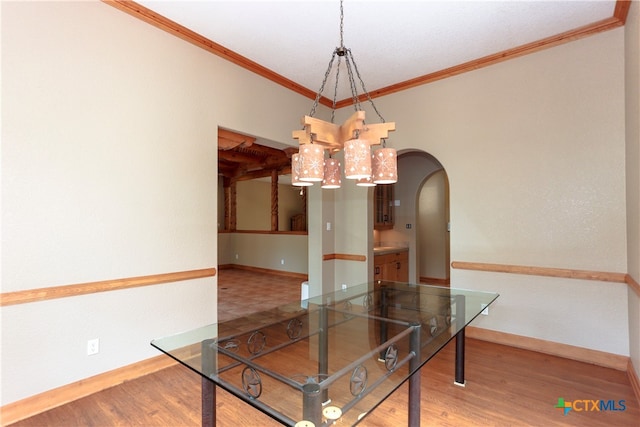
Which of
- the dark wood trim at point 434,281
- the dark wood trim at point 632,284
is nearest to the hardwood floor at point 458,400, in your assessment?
the dark wood trim at point 632,284

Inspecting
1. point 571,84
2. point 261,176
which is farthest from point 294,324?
point 261,176

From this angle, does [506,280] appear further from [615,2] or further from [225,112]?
[225,112]

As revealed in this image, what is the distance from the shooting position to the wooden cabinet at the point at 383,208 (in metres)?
5.74

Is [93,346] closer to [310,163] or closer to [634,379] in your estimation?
[310,163]

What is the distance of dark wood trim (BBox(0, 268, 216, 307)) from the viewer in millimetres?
2008

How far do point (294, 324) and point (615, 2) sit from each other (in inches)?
131

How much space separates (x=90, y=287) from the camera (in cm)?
231

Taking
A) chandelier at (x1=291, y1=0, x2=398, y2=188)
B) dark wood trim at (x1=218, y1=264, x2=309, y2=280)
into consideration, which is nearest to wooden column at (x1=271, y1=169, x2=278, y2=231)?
dark wood trim at (x1=218, y1=264, x2=309, y2=280)

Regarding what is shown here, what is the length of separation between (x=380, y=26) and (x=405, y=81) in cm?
119

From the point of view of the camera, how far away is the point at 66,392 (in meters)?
2.17

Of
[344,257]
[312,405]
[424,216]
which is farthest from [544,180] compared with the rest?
[424,216]

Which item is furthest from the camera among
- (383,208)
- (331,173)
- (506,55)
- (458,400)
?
(383,208)

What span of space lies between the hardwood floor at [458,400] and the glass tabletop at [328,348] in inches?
22.0

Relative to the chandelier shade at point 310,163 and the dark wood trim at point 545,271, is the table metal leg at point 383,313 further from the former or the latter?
the dark wood trim at point 545,271
